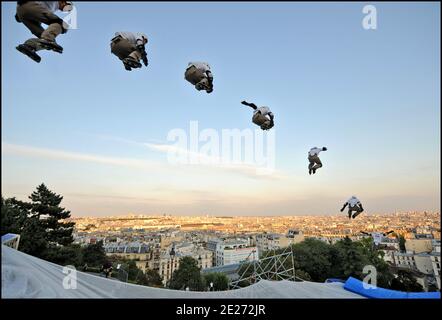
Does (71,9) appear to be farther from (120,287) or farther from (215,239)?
(215,239)

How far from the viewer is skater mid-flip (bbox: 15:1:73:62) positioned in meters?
2.30

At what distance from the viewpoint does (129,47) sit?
2998mm

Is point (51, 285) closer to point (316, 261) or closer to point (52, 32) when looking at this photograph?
point (52, 32)

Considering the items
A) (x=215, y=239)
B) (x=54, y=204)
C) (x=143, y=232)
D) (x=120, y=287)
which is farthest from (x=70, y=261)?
(x=215, y=239)

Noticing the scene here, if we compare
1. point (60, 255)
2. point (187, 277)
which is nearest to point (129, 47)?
point (60, 255)

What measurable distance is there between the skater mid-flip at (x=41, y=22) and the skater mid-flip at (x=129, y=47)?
537 millimetres

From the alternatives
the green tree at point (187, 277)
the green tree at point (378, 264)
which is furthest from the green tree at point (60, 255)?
the green tree at point (378, 264)

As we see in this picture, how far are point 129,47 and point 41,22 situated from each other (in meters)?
0.83

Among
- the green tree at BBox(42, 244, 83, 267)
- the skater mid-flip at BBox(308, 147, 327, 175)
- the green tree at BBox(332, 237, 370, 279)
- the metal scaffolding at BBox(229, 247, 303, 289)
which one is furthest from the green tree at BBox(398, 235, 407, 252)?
the skater mid-flip at BBox(308, 147, 327, 175)

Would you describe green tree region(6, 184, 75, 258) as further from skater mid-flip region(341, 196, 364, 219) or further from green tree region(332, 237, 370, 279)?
green tree region(332, 237, 370, 279)

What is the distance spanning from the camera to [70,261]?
16.7 meters

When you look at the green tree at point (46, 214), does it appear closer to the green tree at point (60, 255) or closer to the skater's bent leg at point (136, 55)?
the green tree at point (60, 255)

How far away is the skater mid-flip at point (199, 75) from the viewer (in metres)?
3.47
